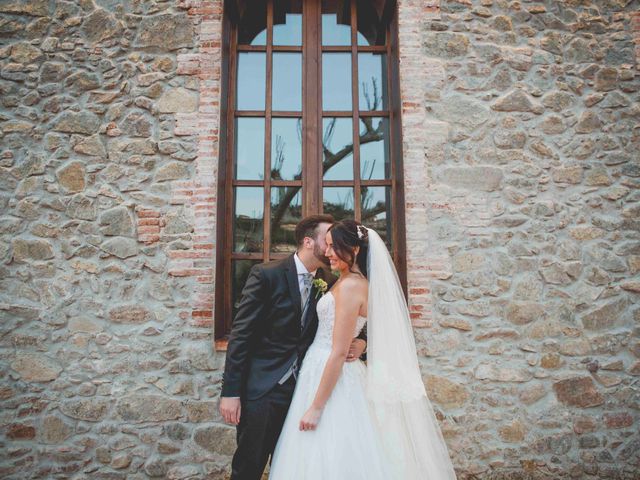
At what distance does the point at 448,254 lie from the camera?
142 inches

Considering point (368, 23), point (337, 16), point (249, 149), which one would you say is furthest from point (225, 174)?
point (368, 23)

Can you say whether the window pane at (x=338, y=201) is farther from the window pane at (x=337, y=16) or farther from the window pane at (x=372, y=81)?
the window pane at (x=337, y=16)

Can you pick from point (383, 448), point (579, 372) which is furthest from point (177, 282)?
point (579, 372)

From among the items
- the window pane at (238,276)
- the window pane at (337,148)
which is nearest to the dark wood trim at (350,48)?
the window pane at (337,148)

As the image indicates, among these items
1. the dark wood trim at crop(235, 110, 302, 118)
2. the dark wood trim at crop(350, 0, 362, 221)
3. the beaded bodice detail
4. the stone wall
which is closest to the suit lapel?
the beaded bodice detail

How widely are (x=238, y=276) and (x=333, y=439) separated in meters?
1.89

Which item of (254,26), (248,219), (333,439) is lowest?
(333,439)

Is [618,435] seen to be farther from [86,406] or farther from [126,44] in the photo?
[126,44]

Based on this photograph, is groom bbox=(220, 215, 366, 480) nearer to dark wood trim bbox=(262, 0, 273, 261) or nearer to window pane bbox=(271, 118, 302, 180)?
dark wood trim bbox=(262, 0, 273, 261)

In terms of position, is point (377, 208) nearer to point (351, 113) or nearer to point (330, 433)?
point (351, 113)

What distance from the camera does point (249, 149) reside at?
4004mm

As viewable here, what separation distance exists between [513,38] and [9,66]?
4.32 m

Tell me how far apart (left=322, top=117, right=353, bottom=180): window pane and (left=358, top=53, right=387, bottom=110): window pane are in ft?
0.91

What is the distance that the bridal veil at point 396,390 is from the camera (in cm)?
229
